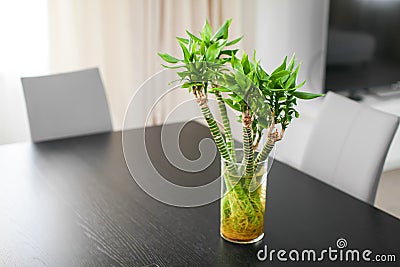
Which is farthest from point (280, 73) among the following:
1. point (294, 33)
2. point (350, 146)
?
point (294, 33)

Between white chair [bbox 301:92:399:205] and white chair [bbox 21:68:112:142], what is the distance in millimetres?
917

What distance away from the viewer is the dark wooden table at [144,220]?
1.44 m

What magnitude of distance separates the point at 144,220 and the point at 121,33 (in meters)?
2.06

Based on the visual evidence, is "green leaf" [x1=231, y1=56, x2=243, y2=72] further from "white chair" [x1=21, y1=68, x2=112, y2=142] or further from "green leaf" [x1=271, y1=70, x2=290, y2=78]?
"white chair" [x1=21, y1=68, x2=112, y2=142]

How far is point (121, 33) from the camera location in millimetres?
3473

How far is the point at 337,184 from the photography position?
203 centimetres

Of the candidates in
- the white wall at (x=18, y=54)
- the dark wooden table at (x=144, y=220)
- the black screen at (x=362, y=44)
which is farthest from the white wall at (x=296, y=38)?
the dark wooden table at (x=144, y=220)

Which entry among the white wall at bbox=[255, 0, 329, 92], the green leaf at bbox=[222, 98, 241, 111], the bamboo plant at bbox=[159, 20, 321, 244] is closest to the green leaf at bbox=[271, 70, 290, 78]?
the bamboo plant at bbox=[159, 20, 321, 244]

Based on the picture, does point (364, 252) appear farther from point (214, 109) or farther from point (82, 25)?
point (82, 25)

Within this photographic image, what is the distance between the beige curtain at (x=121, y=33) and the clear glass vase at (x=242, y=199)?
6.95ft

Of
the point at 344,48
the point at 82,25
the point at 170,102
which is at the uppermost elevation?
the point at 82,25

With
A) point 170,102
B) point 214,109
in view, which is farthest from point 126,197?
point 170,102

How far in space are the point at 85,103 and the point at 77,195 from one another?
0.80 meters

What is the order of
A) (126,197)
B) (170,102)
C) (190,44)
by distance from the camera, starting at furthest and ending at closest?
1. (170,102)
2. (126,197)
3. (190,44)
